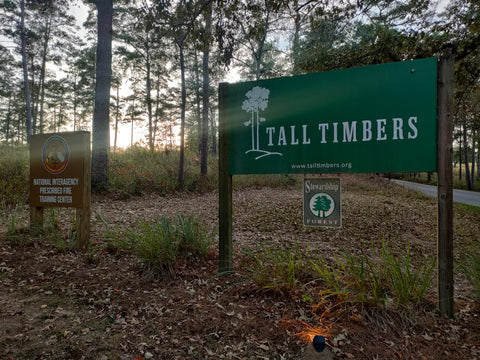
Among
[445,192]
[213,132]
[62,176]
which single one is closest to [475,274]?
[445,192]

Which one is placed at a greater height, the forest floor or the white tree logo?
the white tree logo

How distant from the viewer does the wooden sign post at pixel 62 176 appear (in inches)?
169

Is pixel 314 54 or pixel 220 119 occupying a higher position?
Result: pixel 314 54

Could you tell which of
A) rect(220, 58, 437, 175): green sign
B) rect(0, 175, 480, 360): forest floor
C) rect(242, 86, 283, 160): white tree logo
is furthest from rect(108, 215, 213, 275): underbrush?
rect(242, 86, 283, 160): white tree logo

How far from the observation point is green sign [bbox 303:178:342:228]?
2.94 m

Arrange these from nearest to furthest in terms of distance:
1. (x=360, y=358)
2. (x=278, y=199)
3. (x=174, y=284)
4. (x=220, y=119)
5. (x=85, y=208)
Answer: (x=360, y=358) → (x=174, y=284) → (x=220, y=119) → (x=85, y=208) → (x=278, y=199)

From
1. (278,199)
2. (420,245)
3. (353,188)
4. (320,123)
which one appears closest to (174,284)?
(320,123)

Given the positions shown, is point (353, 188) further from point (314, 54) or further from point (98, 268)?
point (98, 268)

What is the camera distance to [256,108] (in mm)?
3355

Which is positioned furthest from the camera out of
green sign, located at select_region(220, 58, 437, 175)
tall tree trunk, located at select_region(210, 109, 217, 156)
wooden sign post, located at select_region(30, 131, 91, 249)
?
tall tree trunk, located at select_region(210, 109, 217, 156)

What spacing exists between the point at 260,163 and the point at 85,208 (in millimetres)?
2830

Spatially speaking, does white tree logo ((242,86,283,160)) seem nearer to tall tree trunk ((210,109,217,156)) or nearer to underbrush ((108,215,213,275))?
underbrush ((108,215,213,275))

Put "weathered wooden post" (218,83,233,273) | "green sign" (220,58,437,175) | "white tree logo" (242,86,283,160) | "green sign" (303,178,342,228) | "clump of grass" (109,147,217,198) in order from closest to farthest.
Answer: "green sign" (220,58,437,175), "green sign" (303,178,342,228), "white tree logo" (242,86,283,160), "weathered wooden post" (218,83,233,273), "clump of grass" (109,147,217,198)

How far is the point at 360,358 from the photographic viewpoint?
2.06 metres
